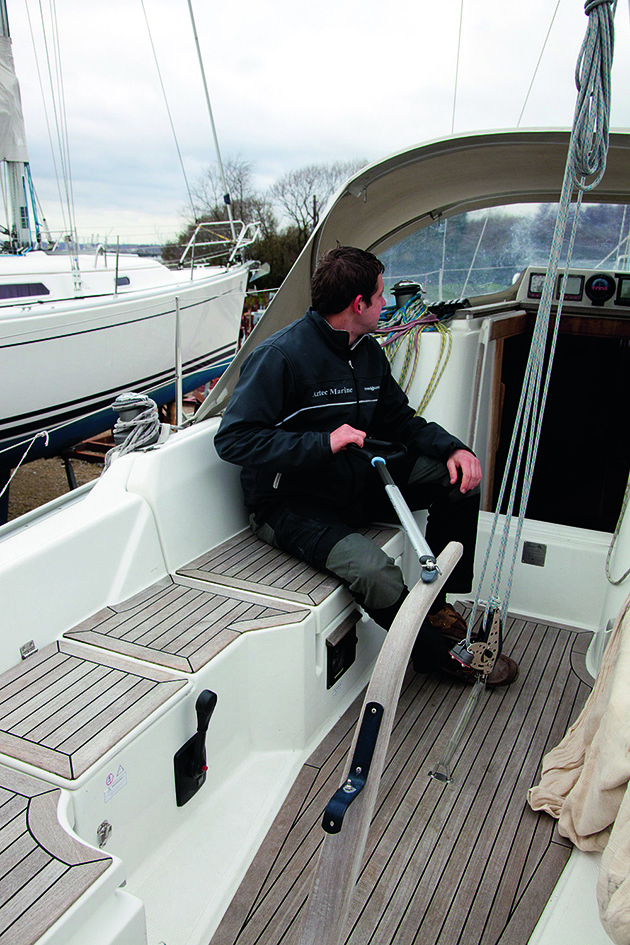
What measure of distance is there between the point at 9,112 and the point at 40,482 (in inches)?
148

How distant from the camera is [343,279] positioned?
7.00 ft

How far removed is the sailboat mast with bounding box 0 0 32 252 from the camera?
6117 mm

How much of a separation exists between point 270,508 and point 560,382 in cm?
223

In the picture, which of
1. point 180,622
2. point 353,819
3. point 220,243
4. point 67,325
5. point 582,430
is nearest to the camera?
point 353,819

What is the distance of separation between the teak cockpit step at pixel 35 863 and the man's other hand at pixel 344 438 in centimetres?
112

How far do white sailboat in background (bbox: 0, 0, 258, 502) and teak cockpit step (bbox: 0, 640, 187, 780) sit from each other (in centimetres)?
416

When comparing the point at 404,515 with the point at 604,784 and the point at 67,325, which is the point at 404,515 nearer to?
the point at 604,784

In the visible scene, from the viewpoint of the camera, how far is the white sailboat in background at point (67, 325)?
5.79 m

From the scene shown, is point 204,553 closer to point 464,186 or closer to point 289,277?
point 289,277

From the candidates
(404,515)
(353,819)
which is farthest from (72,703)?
(404,515)

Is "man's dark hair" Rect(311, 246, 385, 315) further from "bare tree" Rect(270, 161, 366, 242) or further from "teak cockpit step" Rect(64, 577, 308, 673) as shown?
"bare tree" Rect(270, 161, 366, 242)

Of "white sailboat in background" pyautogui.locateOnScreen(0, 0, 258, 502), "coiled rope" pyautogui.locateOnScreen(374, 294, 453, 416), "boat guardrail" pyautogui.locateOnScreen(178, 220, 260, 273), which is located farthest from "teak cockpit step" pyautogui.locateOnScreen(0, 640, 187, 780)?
"boat guardrail" pyautogui.locateOnScreen(178, 220, 260, 273)

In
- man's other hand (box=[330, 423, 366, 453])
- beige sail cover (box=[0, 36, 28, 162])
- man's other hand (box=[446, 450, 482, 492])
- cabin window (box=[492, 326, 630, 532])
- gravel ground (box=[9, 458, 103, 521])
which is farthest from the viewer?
gravel ground (box=[9, 458, 103, 521])

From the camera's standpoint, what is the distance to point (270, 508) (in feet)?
7.37
